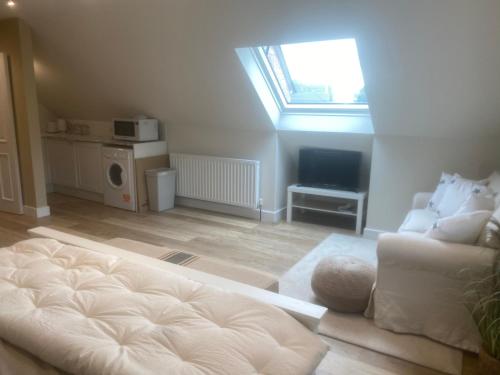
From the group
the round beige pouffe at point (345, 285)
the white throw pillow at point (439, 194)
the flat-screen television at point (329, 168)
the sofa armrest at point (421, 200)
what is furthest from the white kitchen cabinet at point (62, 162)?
the white throw pillow at point (439, 194)

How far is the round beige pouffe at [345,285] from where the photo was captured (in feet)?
8.24

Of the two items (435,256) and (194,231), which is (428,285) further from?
(194,231)

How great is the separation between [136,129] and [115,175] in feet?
2.38

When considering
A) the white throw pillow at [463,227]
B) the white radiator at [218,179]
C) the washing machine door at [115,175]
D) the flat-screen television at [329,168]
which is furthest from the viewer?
the washing machine door at [115,175]

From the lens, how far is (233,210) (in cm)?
497

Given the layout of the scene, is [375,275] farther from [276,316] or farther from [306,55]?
[306,55]

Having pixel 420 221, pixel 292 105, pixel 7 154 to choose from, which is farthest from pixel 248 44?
pixel 7 154

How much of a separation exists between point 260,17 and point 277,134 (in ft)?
5.45

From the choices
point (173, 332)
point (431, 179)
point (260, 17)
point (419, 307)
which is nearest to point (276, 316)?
point (173, 332)

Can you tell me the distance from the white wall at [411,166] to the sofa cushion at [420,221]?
22.5 inches

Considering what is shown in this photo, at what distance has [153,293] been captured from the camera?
153cm

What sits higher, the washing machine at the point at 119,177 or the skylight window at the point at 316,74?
the skylight window at the point at 316,74

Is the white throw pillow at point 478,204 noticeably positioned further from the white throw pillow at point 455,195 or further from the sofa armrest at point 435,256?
the sofa armrest at point 435,256

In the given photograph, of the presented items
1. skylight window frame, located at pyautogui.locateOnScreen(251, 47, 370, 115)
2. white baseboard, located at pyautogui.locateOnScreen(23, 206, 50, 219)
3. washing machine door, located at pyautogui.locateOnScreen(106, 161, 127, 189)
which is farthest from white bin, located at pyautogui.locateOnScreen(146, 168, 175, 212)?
skylight window frame, located at pyautogui.locateOnScreen(251, 47, 370, 115)
